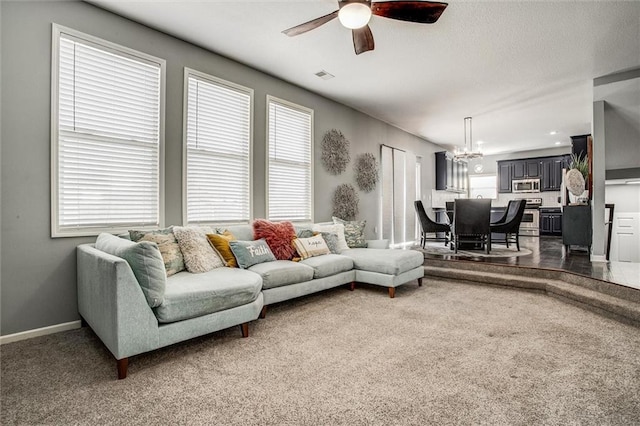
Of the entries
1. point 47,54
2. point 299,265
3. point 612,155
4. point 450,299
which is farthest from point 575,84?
point 47,54

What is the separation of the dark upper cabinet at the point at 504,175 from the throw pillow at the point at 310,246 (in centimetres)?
855

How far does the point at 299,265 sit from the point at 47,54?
9.62 ft

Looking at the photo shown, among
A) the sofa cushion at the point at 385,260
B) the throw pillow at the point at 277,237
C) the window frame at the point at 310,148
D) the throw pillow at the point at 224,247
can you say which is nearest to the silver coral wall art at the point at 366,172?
the window frame at the point at 310,148

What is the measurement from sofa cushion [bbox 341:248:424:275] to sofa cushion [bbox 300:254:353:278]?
0.16 m

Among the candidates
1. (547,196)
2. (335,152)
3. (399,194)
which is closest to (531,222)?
(547,196)

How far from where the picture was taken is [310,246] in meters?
3.91

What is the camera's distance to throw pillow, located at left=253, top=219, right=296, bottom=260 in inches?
145

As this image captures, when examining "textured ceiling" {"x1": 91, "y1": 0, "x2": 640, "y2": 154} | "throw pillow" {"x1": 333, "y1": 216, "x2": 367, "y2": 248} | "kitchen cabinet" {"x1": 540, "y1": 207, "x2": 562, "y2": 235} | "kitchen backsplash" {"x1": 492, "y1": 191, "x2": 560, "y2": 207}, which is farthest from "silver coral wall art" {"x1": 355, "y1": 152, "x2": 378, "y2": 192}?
"kitchen backsplash" {"x1": 492, "y1": 191, "x2": 560, "y2": 207}

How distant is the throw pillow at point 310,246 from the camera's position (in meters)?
3.82

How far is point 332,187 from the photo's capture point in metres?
5.61

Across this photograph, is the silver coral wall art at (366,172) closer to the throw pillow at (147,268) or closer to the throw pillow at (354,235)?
the throw pillow at (354,235)

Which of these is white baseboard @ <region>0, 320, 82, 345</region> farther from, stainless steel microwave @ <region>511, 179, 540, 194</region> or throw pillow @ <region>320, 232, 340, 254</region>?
stainless steel microwave @ <region>511, 179, 540, 194</region>

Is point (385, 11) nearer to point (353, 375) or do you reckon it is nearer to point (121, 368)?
point (353, 375)

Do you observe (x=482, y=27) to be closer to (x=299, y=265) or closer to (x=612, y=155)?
(x=299, y=265)
